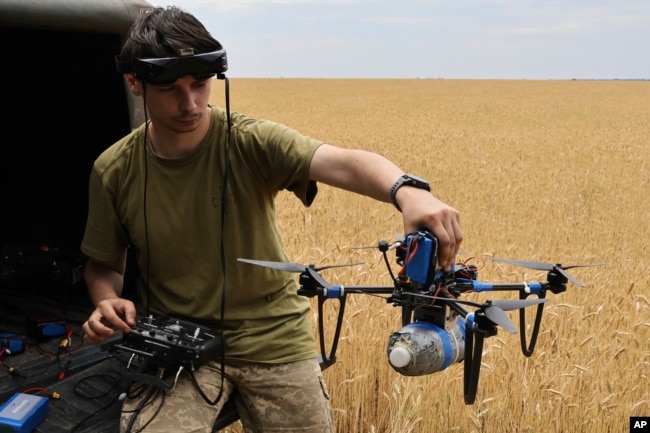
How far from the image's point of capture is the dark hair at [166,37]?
7.41ft

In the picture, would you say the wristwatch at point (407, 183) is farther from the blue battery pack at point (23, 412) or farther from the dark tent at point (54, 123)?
the dark tent at point (54, 123)

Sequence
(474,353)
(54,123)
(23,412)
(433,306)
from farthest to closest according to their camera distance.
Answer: (54,123), (23,412), (433,306), (474,353)

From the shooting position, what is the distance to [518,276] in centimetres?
477

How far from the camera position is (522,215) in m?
7.56

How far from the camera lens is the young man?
2357mm

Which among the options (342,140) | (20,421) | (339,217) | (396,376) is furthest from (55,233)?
(342,140)

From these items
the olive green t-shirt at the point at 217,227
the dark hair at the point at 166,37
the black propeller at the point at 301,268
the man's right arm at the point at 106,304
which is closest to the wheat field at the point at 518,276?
the black propeller at the point at 301,268

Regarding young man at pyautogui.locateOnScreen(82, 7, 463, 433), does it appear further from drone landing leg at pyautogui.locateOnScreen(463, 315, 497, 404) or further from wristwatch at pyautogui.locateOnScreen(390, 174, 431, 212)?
drone landing leg at pyautogui.locateOnScreen(463, 315, 497, 404)

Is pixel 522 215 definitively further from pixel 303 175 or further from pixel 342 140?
pixel 342 140

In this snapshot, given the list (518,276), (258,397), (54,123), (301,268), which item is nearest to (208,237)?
(258,397)

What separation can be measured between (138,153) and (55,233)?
217cm

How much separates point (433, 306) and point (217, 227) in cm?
103

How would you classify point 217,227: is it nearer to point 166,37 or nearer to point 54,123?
point 166,37

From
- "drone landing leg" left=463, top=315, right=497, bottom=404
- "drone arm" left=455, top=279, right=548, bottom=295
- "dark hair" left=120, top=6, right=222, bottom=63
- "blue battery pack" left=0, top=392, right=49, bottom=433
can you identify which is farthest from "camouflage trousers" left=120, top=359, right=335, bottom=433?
"dark hair" left=120, top=6, right=222, bottom=63
